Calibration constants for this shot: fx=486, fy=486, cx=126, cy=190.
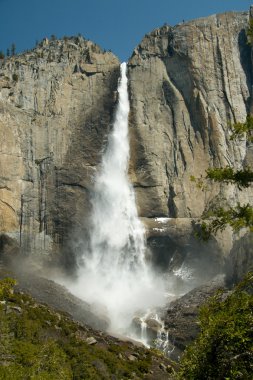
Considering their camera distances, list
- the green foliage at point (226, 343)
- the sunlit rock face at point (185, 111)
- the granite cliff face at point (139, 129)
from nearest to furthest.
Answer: the green foliage at point (226, 343), the granite cliff face at point (139, 129), the sunlit rock face at point (185, 111)

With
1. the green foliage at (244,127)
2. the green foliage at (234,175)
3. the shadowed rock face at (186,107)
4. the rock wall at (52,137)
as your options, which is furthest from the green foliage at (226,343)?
the shadowed rock face at (186,107)

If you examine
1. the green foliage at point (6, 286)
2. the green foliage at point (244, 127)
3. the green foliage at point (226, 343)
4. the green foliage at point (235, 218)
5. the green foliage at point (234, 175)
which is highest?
the green foliage at point (244, 127)

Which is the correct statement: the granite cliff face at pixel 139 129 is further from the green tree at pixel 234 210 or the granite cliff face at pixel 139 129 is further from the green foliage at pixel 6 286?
the green tree at pixel 234 210

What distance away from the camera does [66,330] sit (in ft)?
121

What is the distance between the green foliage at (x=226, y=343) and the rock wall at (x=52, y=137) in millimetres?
49133

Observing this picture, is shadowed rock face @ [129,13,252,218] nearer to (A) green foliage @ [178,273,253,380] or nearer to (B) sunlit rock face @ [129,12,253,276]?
(B) sunlit rock face @ [129,12,253,276]

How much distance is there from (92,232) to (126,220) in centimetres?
454

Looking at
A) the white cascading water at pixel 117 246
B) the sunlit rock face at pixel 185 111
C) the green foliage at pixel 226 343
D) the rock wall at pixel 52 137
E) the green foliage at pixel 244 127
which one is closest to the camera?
the green foliage at pixel 226 343

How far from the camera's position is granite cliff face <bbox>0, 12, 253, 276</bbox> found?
59031 millimetres

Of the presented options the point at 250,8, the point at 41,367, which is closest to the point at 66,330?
the point at 41,367

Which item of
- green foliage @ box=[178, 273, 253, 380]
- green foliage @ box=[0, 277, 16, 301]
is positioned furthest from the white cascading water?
green foliage @ box=[178, 273, 253, 380]

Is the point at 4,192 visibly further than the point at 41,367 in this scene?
Yes

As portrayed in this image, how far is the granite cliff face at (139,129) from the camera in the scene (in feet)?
194

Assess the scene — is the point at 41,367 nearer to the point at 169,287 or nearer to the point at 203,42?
the point at 169,287
